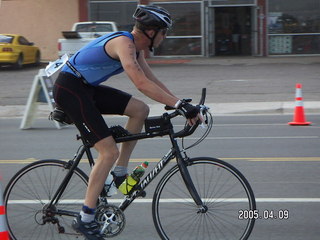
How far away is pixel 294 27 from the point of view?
1220 inches

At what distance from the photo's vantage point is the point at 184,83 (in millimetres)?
20828

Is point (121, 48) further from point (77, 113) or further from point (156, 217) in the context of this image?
point (156, 217)

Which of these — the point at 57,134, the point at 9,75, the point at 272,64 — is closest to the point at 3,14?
the point at 9,75

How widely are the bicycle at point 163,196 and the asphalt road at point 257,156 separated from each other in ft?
1.72

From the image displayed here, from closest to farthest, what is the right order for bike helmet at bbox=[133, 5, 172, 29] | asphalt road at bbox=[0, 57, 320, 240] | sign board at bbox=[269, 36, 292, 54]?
bike helmet at bbox=[133, 5, 172, 29] → asphalt road at bbox=[0, 57, 320, 240] → sign board at bbox=[269, 36, 292, 54]

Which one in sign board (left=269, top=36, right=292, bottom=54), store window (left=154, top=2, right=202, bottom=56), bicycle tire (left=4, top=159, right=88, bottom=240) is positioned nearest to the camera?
bicycle tire (left=4, top=159, right=88, bottom=240)

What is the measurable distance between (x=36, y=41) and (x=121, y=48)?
29.2 metres

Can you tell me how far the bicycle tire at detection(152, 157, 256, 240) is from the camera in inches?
183

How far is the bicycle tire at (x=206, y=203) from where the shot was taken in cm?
465

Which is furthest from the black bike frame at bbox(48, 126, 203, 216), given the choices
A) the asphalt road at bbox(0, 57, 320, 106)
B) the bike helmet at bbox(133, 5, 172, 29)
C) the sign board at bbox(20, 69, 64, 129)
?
the asphalt road at bbox(0, 57, 320, 106)

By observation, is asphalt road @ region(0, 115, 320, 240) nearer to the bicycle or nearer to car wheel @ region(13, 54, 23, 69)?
the bicycle

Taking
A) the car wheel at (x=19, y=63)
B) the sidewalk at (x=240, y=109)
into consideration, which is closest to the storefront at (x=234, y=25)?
the car wheel at (x=19, y=63)

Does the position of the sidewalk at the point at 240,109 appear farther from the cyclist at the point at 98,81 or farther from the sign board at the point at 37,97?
the cyclist at the point at 98,81

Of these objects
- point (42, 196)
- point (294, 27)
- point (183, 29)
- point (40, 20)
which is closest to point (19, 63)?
point (40, 20)
